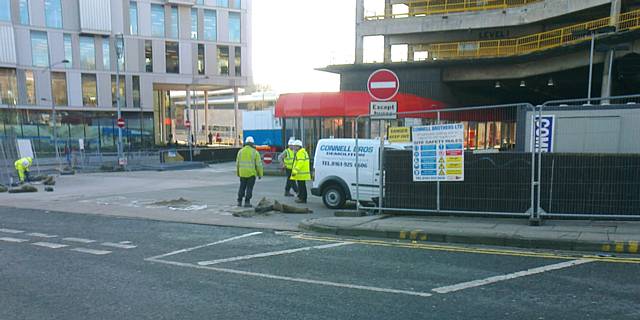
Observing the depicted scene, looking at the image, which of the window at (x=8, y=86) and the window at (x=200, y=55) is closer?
the window at (x=8, y=86)

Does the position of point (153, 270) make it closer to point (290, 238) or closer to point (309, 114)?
point (290, 238)

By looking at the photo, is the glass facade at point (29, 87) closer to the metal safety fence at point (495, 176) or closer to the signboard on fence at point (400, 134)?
the metal safety fence at point (495, 176)

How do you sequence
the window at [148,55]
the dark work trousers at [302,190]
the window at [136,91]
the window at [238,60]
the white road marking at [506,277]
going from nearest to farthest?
the white road marking at [506,277]
the dark work trousers at [302,190]
the window at [136,91]
the window at [148,55]
the window at [238,60]

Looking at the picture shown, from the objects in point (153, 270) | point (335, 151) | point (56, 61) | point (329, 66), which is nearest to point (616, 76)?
point (329, 66)

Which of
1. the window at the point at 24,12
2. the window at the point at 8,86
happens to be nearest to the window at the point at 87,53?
the window at the point at 24,12

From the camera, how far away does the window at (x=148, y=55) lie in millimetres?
45969

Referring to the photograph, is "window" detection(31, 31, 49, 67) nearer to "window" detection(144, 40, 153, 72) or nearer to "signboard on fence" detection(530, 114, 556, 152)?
"window" detection(144, 40, 153, 72)

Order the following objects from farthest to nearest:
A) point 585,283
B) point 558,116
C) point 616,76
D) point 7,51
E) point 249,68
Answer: point 249,68 < point 7,51 < point 616,76 < point 558,116 < point 585,283

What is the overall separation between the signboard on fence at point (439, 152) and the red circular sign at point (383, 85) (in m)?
0.90

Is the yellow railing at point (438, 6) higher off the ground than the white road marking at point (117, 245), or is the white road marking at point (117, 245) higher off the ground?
the yellow railing at point (438, 6)

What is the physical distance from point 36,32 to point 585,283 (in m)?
47.4

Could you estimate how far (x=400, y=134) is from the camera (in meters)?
9.18

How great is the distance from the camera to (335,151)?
11.8 metres

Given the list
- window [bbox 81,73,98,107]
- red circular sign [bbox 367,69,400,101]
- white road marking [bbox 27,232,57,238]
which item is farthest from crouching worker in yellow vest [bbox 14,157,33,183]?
window [bbox 81,73,98,107]
